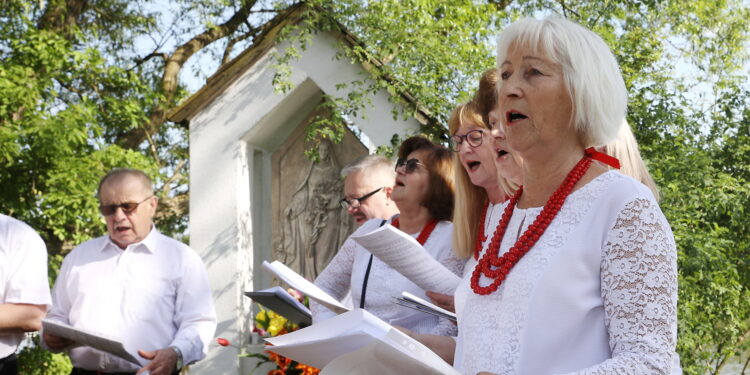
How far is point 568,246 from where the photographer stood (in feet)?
5.86

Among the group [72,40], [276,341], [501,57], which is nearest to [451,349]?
[276,341]

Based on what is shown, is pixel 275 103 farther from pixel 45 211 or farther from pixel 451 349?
pixel 451 349

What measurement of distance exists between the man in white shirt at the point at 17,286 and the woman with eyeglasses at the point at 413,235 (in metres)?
1.38

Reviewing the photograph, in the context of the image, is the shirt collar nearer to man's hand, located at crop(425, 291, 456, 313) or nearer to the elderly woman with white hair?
man's hand, located at crop(425, 291, 456, 313)

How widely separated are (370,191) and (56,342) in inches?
72.8

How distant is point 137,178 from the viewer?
498 centimetres

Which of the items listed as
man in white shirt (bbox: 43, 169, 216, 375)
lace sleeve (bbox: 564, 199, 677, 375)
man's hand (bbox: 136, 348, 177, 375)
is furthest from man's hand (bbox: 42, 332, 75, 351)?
lace sleeve (bbox: 564, 199, 677, 375)

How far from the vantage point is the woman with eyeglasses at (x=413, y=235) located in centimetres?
362

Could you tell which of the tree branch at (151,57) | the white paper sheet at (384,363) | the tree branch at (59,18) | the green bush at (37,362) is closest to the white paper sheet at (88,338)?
the white paper sheet at (384,363)

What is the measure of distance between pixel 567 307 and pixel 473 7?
24.7 ft

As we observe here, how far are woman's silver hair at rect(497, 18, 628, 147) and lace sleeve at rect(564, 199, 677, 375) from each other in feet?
0.82

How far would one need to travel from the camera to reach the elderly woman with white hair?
1.67 m

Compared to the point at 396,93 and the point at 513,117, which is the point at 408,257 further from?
the point at 396,93

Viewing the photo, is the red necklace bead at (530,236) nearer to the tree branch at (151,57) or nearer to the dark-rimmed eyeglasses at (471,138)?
the dark-rimmed eyeglasses at (471,138)
